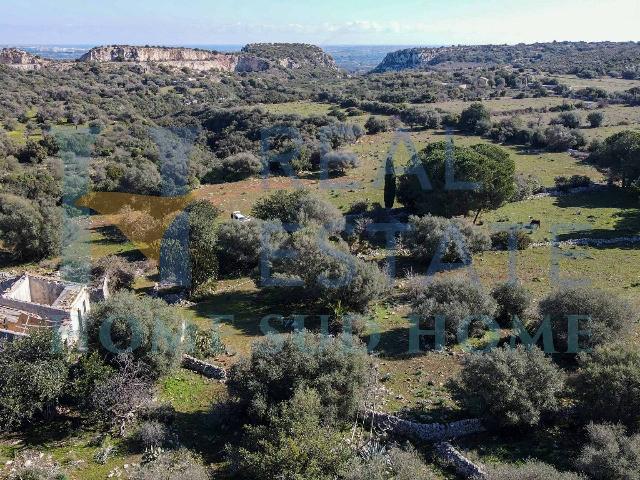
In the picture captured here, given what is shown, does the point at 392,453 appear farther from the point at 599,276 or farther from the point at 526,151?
the point at 526,151

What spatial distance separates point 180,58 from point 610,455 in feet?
370

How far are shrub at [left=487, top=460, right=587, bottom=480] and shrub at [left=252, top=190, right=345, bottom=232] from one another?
661 inches

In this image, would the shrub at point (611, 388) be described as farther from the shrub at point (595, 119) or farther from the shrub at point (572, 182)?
the shrub at point (595, 119)

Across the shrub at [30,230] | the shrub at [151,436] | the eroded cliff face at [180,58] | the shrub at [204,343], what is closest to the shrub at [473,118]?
the shrub at [30,230]

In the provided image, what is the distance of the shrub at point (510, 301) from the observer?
18375 millimetres

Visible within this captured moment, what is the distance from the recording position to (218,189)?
37812 mm

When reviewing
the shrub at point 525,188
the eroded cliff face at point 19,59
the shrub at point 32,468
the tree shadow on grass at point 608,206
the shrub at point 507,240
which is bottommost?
the shrub at point 32,468

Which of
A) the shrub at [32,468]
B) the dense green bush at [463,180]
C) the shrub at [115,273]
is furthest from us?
the dense green bush at [463,180]

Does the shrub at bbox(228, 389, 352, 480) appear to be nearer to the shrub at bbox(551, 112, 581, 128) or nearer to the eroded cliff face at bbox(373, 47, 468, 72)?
the shrub at bbox(551, 112, 581, 128)

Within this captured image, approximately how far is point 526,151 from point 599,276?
86.2ft

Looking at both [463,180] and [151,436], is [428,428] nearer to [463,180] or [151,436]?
[151,436]

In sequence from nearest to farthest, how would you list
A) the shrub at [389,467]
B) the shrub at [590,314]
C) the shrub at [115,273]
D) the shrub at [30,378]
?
the shrub at [389,467] → the shrub at [30,378] → the shrub at [590,314] → the shrub at [115,273]

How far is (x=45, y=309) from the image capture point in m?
16.0

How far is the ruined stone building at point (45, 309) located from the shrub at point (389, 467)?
930 centimetres
